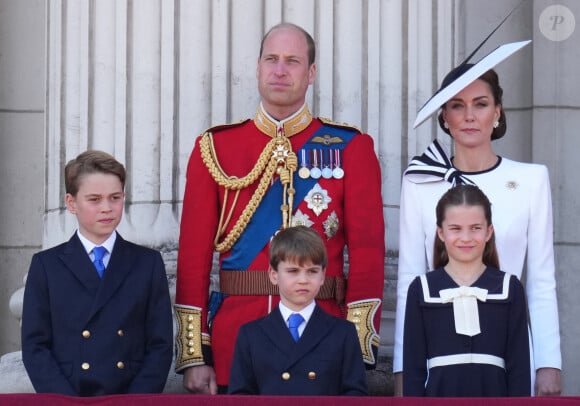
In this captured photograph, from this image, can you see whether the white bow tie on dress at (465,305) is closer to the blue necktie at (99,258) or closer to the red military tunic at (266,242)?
the red military tunic at (266,242)

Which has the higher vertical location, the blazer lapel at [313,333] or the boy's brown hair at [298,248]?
the boy's brown hair at [298,248]

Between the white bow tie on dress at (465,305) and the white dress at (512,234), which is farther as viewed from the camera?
the white dress at (512,234)

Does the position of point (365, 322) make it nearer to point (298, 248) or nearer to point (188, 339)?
point (298, 248)

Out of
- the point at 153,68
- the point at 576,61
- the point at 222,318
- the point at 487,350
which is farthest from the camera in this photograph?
the point at 576,61

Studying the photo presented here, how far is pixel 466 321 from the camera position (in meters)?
4.70

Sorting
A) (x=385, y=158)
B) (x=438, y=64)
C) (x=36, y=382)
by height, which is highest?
(x=438, y=64)

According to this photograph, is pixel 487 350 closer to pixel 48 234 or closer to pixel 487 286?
pixel 487 286

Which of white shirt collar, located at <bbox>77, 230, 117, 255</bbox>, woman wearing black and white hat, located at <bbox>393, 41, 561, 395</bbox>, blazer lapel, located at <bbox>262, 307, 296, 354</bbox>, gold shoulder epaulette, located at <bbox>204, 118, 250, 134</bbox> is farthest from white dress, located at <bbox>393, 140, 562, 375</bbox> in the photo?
white shirt collar, located at <bbox>77, 230, 117, 255</bbox>

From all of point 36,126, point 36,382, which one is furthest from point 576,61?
point 36,382

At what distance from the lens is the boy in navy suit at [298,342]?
15.3 feet

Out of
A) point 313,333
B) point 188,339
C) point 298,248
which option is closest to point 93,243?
point 188,339

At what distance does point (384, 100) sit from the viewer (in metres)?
5.93

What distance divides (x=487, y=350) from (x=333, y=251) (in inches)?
28.0

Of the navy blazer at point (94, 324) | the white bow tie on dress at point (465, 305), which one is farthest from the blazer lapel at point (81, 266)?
the white bow tie on dress at point (465, 305)
